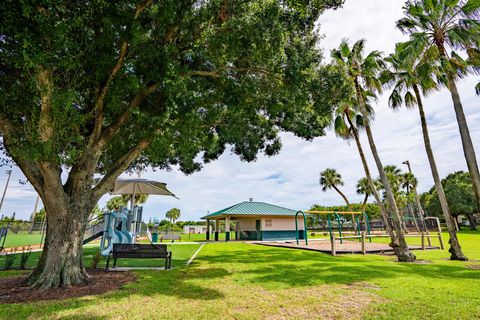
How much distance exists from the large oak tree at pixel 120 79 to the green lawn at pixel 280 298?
209cm

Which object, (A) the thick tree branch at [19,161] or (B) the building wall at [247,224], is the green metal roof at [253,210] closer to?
(B) the building wall at [247,224]

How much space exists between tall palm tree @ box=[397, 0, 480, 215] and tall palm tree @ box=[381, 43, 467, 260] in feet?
2.25

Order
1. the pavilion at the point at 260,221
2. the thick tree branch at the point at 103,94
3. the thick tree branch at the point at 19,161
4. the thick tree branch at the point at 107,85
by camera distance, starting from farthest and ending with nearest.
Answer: the pavilion at the point at 260,221, the thick tree branch at the point at 103,94, the thick tree branch at the point at 107,85, the thick tree branch at the point at 19,161

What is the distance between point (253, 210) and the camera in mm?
29312

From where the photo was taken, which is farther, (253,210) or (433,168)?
(253,210)

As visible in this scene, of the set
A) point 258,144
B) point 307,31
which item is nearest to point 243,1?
point 307,31

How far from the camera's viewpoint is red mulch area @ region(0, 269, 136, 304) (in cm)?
557

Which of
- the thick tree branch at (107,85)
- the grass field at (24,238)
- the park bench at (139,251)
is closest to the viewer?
the thick tree branch at (107,85)

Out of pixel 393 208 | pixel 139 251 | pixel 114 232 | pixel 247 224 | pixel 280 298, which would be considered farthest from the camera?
pixel 247 224

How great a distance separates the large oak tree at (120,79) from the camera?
19.5 feet

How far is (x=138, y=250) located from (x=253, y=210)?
21.4 m

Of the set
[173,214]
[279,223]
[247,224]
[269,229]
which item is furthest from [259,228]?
[173,214]

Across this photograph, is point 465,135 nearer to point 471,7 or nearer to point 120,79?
point 471,7

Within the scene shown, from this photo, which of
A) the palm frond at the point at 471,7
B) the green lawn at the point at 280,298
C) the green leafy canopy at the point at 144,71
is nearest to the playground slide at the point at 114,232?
the green leafy canopy at the point at 144,71
